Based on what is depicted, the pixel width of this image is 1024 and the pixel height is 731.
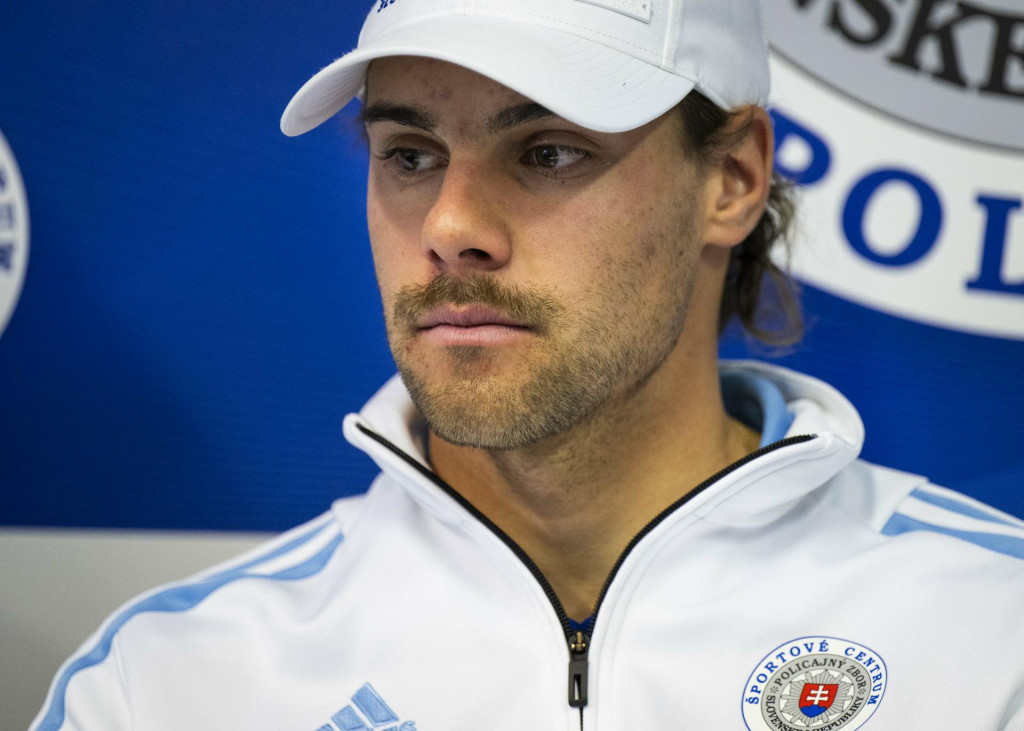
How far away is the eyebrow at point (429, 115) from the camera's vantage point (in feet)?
3.27

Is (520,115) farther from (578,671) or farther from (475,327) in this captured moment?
(578,671)

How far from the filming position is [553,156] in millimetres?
1034

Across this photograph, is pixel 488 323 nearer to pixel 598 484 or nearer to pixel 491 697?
pixel 598 484

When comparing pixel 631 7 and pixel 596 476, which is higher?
pixel 631 7

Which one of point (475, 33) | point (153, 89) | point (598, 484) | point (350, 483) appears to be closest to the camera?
point (475, 33)

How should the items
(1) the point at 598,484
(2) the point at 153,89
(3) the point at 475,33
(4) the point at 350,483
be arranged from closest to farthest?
(3) the point at 475,33 → (1) the point at 598,484 → (2) the point at 153,89 → (4) the point at 350,483

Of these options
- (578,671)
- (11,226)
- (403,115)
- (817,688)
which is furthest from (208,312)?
(817,688)

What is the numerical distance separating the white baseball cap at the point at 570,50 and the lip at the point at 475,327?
0.21 m

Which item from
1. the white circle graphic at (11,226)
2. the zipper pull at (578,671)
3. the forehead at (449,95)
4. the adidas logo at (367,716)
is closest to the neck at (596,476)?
the zipper pull at (578,671)

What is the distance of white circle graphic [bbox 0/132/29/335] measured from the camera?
147cm

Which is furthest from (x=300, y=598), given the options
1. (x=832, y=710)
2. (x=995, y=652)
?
(x=995, y=652)

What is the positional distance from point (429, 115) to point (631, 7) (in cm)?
23

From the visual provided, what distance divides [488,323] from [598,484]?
276mm

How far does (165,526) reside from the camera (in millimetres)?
1558
